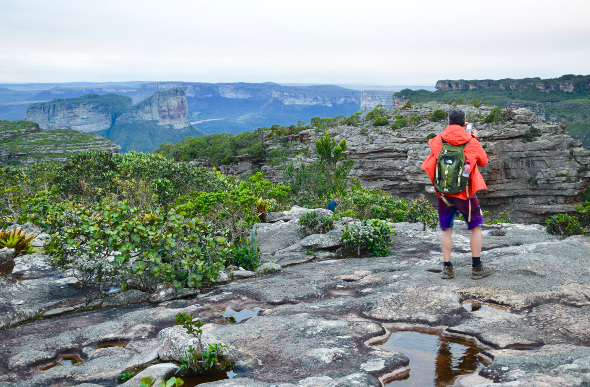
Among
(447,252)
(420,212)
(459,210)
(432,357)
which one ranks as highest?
(459,210)

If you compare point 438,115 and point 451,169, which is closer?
point 451,169

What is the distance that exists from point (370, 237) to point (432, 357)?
4934 millimetres

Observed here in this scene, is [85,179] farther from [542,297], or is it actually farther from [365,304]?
[542,297]

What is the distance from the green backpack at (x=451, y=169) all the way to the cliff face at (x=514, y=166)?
36.8m

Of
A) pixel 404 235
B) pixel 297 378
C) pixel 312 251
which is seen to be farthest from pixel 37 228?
pixel 297 378

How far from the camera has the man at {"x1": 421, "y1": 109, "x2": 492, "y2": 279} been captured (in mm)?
5746

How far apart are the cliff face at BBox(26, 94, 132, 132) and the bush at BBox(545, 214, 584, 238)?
7436 inches

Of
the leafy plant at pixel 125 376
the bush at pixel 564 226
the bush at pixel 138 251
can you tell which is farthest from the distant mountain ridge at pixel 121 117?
the leafy plant at pixel 125 376

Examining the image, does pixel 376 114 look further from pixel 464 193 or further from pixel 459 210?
pixel 464 193

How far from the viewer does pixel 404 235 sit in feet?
35.0

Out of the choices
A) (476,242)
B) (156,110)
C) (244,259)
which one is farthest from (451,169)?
(156,110)

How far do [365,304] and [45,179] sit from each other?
19.6 m

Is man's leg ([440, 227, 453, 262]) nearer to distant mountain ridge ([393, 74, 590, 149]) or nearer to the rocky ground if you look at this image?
the rocky ground

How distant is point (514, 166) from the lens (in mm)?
43969
